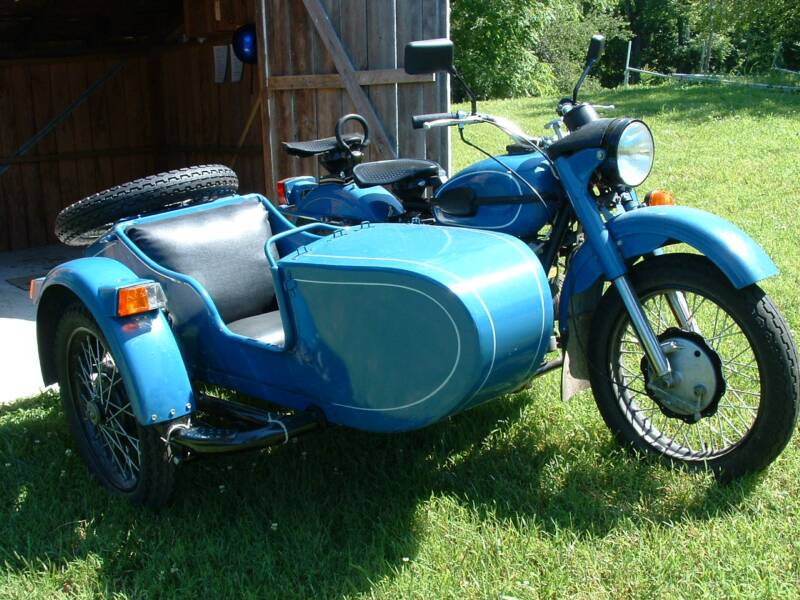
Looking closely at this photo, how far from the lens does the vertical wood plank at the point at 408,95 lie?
6.52 m

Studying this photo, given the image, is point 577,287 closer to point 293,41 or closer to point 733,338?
A: point 733,338

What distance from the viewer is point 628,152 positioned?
354cm

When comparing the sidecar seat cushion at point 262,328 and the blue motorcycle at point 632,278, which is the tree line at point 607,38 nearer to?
the blue motorcycle at point 632,278

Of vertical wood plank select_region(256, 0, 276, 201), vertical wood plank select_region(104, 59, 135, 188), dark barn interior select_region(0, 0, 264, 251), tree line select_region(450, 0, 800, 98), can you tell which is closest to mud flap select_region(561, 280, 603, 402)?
vertical wood plank select_region(256, 0, 276, 201)

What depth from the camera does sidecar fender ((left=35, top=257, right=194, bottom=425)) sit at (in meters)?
3.42

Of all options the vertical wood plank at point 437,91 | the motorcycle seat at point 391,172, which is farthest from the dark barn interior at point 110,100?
the motorcycle seat at point 391,172

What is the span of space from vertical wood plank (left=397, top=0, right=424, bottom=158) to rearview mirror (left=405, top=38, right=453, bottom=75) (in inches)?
119

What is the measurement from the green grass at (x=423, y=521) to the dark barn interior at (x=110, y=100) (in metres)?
5.95

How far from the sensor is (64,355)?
3984mm

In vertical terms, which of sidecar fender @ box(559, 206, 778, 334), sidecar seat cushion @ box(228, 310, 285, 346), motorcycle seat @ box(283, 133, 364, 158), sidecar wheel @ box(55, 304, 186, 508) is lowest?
sidecar wheel @ box(55, 304, 186, 508)

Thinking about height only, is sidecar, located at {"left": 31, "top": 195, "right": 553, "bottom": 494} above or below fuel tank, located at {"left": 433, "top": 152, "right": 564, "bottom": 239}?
below

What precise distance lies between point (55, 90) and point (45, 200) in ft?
3.87

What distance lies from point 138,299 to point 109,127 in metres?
7.71

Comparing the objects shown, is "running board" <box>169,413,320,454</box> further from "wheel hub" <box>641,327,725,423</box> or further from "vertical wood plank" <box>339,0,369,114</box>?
"vertical wood plank" <box>339,0,369,114</box>
